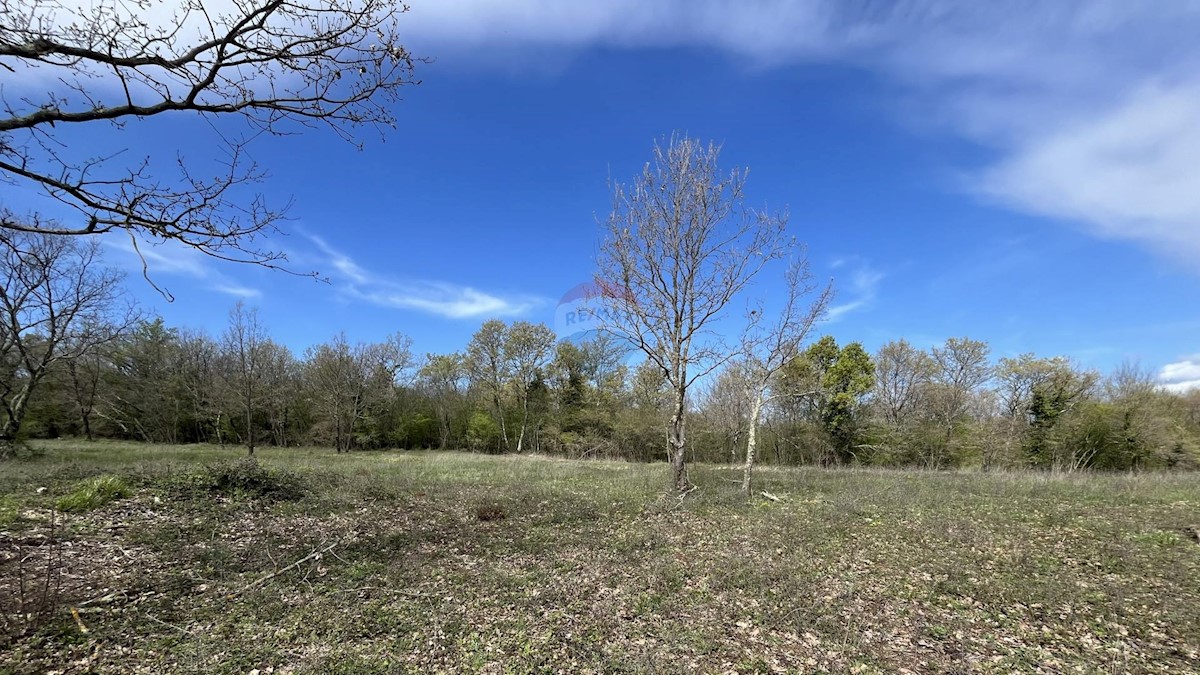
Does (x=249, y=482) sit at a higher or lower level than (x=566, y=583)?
higher

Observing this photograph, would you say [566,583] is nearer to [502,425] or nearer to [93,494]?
[93,494]

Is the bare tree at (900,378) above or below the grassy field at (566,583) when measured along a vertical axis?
above

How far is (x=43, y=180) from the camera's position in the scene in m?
3.41

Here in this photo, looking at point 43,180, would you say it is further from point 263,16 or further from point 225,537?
point 225,537

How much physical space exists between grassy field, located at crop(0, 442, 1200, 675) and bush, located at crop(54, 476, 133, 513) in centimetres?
5

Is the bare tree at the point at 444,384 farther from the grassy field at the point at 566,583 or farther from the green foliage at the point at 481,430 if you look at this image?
the grassy field at the point at 566,583

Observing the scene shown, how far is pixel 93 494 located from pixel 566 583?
9081 mm

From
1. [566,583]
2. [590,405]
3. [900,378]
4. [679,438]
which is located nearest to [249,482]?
[566,583]

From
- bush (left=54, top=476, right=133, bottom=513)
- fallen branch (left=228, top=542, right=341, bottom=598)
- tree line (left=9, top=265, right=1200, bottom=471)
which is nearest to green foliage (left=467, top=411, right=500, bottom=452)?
tree line (left=9, top=265, right=1200, bottom=471)

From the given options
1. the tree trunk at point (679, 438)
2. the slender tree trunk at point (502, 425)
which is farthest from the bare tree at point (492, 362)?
the tree trunk at point (679, 438)

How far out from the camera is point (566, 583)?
6.72 metres

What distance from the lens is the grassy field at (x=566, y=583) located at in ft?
15.6

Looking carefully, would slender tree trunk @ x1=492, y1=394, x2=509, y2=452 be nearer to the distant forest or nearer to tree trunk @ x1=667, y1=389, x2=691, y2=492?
the distant forest

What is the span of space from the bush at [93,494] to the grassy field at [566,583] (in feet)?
0.16
